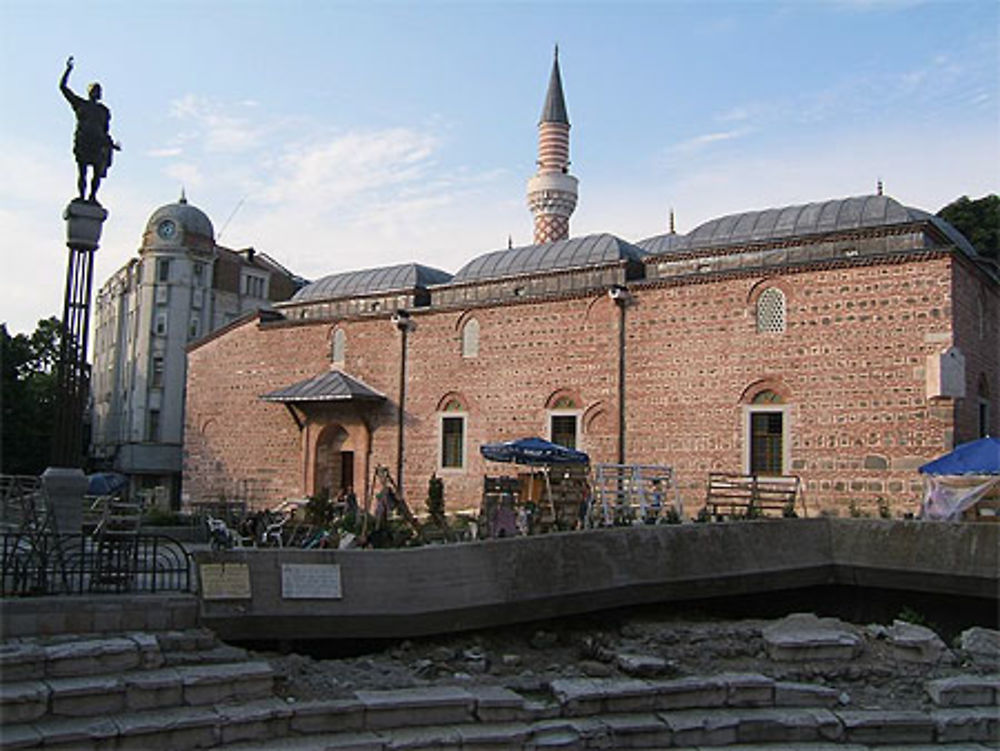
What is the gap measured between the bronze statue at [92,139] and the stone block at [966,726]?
10632mm

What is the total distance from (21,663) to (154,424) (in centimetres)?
3278

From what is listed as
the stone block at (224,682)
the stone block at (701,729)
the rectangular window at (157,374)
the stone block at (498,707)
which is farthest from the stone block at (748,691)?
the rectangular window at (157,374)

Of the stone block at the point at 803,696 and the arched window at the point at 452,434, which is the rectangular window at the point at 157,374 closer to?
the arched window at the point at 452,434

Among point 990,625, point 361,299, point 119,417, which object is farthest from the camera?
point 119,417

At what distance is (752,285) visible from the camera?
19188 mm

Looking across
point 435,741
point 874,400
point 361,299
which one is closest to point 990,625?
point 874,400

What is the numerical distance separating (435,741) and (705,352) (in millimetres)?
13444

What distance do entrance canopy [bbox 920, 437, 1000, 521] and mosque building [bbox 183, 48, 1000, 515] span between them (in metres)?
1.44

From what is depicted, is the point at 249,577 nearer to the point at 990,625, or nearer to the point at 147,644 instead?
the point at 147,644

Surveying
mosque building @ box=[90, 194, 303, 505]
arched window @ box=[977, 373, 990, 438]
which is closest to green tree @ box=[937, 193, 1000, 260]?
arched window @ box=[977, 373, 990, 438]

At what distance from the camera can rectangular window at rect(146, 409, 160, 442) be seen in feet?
126

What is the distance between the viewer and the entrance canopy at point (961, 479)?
14.2 metres

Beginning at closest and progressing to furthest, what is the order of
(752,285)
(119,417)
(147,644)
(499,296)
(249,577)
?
(147,644) → (249,577) → (752,285) → (499,296) → (119,417)

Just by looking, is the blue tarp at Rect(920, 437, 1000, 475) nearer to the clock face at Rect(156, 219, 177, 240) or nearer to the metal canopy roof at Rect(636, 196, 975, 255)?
the metal canopy roof at Rect(636, 196, 975, 255)
